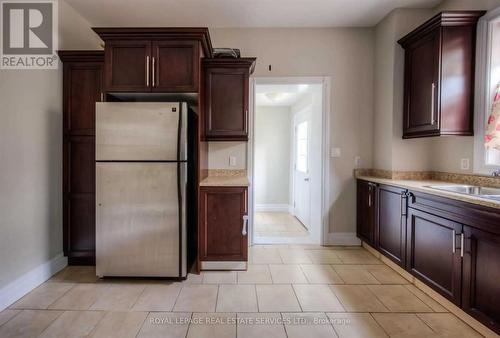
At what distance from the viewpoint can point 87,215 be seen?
2807mm

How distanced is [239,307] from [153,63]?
2.20m

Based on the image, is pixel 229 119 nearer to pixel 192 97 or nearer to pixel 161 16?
pixel 192 97

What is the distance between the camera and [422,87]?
277cm

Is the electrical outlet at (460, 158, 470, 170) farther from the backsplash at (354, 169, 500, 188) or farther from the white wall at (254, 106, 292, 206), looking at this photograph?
the white wall at (254, 106, 292, 206)

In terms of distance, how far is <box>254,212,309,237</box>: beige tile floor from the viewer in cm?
419

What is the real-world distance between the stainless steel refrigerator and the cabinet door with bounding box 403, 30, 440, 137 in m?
2.31

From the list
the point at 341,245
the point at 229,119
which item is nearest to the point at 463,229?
the point at 341,245

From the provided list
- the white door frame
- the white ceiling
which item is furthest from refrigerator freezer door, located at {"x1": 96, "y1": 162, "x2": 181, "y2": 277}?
the white ceiling

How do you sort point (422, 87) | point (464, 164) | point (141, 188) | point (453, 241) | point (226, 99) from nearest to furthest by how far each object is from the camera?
point (453, 241) → point (141, 188) → point (464, 164) → point (422, 87) → point (226, 99)

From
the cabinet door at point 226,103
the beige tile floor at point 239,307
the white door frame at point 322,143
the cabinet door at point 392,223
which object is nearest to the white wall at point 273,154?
the white door frame at point 322,143

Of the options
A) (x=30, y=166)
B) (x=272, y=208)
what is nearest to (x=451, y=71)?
(x=30, y=166)

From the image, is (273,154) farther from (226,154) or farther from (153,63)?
(153,63)

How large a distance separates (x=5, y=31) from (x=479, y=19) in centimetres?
402

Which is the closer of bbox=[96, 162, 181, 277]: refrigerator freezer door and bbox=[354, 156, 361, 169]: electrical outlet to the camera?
bbox=[96, 162, 181, 277]: refrigerator freezer door
